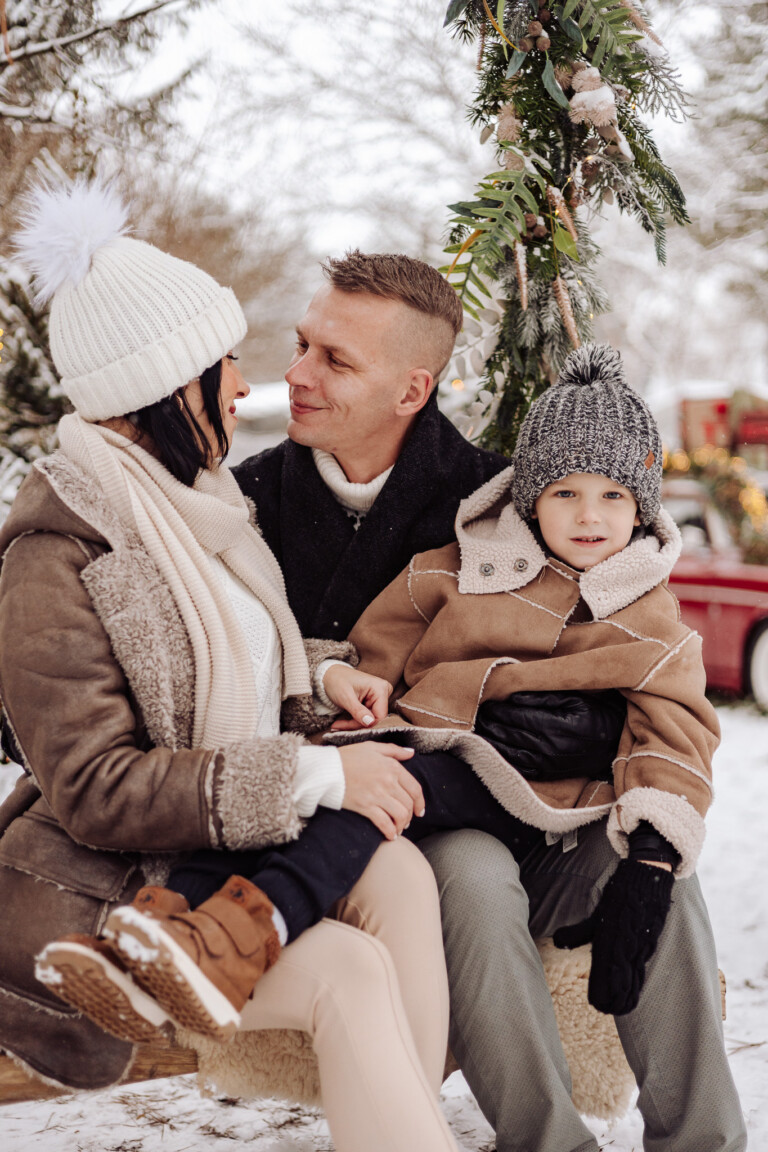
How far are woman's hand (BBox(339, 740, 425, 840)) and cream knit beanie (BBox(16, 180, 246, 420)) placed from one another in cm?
75

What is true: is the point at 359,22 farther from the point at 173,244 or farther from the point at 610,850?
the point at 610,850

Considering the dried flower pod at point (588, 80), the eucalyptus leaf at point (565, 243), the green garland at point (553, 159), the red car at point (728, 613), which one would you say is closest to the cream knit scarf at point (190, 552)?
the green garland at point (553, 159)

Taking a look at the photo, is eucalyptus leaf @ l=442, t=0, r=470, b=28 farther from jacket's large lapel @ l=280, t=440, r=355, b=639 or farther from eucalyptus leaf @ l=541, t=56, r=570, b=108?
jacket's large lapel @ l=280, t=440, r=355, b=639

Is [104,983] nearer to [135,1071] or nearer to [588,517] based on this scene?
[135,1071]

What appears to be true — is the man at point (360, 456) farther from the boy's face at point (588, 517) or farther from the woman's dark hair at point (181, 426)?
the woman's dark hair at point (181, 426)

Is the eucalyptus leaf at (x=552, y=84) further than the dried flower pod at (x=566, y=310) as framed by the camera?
No

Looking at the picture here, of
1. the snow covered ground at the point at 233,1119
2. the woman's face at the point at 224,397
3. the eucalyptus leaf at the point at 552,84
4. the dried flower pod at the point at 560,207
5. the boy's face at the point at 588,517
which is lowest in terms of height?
the snow covered ground at the point at 233,1119

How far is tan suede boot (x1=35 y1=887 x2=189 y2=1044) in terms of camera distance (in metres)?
1.26

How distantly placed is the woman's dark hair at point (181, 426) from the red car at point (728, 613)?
4.51m

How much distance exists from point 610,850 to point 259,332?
419 cm

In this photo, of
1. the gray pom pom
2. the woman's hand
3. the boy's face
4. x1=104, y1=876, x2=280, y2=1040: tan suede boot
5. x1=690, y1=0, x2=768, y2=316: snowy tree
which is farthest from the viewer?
x1=690, y1=0, x2=768, y2=316: snowy tree

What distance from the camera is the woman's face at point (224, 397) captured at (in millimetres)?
1821

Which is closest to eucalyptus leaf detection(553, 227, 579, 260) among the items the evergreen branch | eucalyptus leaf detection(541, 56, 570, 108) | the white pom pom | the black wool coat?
eucalyptus leaf detection(541, 56, 570, 108)

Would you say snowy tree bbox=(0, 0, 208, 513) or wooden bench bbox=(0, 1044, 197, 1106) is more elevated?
snowy tree bbox=(0, 0, 208, 513)
